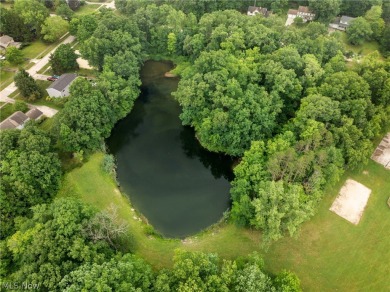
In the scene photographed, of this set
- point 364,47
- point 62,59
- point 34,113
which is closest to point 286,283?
point 34,113

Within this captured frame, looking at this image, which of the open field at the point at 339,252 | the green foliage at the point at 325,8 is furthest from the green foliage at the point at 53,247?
the green foliage at the point at 325,8

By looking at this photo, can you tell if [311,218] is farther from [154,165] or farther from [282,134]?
[154,165]

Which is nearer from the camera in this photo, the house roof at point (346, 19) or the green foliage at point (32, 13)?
the green foliage at point (32, 13)

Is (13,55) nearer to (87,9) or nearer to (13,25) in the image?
(13,25)

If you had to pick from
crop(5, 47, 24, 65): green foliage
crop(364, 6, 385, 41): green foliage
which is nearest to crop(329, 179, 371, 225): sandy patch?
crop(364, 6, 385, 41): green foliage

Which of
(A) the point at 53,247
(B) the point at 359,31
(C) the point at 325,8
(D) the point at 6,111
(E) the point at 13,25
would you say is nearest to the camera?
(A) the point at 53,247

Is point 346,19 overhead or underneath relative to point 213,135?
overhead

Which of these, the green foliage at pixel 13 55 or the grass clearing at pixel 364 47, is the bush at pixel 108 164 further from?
the grass clearing at pixel 364 47
